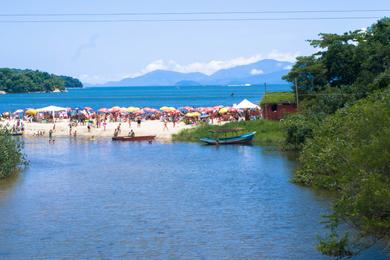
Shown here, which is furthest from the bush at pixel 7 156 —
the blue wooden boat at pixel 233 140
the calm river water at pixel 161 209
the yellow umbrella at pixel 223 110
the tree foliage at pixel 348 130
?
the yellow umbrella at pixel 223 110

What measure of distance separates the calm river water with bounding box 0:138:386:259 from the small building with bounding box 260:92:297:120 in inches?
416

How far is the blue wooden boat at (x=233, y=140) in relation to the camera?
189 ft

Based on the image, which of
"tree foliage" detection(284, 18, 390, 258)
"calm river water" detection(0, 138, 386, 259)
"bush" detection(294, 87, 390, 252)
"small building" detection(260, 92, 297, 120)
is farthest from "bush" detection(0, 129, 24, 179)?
"small building" detection(260, 92, 297, 120)

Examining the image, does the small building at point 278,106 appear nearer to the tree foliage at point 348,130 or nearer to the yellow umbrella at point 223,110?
the tree foliage at point 348,130

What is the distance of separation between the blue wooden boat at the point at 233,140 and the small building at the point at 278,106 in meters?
4.40

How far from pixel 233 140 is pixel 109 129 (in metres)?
18.6

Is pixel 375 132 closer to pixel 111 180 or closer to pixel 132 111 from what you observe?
pixel 111 180

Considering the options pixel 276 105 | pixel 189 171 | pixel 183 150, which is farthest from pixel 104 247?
pixel 276 105

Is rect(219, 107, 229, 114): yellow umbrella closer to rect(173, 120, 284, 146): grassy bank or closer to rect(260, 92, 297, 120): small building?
rect(173, 120, 284, 146): grassy bank

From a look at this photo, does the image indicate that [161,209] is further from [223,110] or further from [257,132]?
[223,110]

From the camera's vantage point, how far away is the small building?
60594 mm

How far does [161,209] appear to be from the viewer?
102 ft

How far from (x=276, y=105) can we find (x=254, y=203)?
30522mm

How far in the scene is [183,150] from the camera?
183 feet
